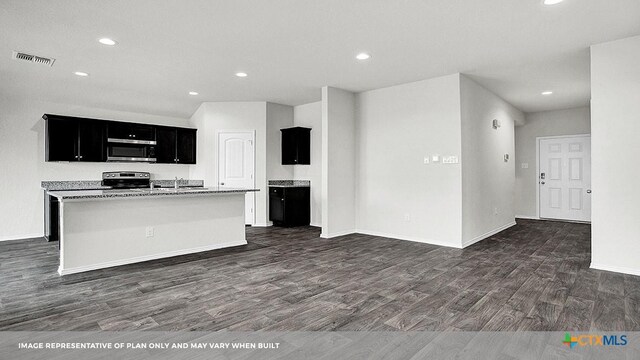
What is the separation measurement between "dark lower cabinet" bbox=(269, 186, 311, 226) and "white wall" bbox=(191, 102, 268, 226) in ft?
0.60

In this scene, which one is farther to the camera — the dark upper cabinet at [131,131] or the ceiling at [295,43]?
the dark upper cabinet at [131,131]

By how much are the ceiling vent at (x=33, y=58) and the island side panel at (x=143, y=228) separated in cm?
203

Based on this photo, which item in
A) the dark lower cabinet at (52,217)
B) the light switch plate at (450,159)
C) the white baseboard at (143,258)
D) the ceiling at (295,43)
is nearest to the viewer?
the ceiling at (295,43)

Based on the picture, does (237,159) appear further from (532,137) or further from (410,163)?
(532,137)

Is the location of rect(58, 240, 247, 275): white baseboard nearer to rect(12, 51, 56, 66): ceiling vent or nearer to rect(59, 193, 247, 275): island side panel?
rect(59, 193, 247, 275): island side panel

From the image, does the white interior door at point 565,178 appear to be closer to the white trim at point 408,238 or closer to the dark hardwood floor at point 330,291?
the dark hardwood floor at point 330,291

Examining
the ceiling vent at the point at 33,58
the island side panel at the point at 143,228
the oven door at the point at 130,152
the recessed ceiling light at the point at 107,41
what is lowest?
the island side panel at the point at 143,228

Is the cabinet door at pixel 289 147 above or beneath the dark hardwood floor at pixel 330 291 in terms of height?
above

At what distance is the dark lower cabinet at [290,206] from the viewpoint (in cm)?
675

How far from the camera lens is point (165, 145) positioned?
7035 millimetres

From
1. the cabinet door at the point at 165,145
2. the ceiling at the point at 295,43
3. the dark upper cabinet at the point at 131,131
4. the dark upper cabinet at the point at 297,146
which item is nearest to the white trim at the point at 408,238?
the dark upper cabinet at the point at 297,146

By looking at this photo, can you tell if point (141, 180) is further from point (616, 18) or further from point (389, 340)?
point (616, 18)

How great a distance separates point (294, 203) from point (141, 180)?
129 inches

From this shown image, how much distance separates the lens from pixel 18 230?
578 centimetres
